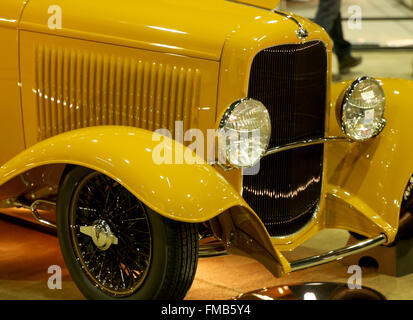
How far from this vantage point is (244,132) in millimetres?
3037

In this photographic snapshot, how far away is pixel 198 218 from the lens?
2791 millimetres

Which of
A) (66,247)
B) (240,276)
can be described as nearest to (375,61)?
(240,276)

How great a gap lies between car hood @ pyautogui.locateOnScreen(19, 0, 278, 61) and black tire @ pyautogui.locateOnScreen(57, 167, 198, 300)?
2.17 feet

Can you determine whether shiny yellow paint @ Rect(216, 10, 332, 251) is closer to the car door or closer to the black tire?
the black tire

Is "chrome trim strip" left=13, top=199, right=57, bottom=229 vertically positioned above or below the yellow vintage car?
below

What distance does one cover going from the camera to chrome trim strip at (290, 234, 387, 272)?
10.3 ft

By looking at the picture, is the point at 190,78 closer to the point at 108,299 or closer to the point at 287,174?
the point at 287,174

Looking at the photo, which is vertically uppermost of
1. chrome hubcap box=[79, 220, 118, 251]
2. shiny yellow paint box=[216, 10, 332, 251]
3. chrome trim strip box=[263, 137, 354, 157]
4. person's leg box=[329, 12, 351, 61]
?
shiny yellow paint box=[216, 10, 332, 251]

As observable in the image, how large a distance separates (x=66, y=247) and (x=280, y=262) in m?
0.94

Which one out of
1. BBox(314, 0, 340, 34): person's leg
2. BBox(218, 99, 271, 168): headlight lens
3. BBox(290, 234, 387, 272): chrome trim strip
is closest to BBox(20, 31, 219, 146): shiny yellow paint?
BBox(218, 99, 271, 168): headlight lens

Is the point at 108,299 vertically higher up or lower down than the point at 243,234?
lower down

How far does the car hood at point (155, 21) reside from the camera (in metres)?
3.23

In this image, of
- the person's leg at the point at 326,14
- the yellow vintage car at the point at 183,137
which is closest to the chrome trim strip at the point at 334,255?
the yellow vintage car at the point at 183,137

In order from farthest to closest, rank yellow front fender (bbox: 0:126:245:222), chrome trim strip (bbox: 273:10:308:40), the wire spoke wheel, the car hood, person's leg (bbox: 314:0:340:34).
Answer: person's leg (bbox: 314:0:340:34), chrome trim strip (bbox: 273:10:308:40), the car hood, the wire spoke wheel, yellow front fender (bbox: 0:126:245:222)
